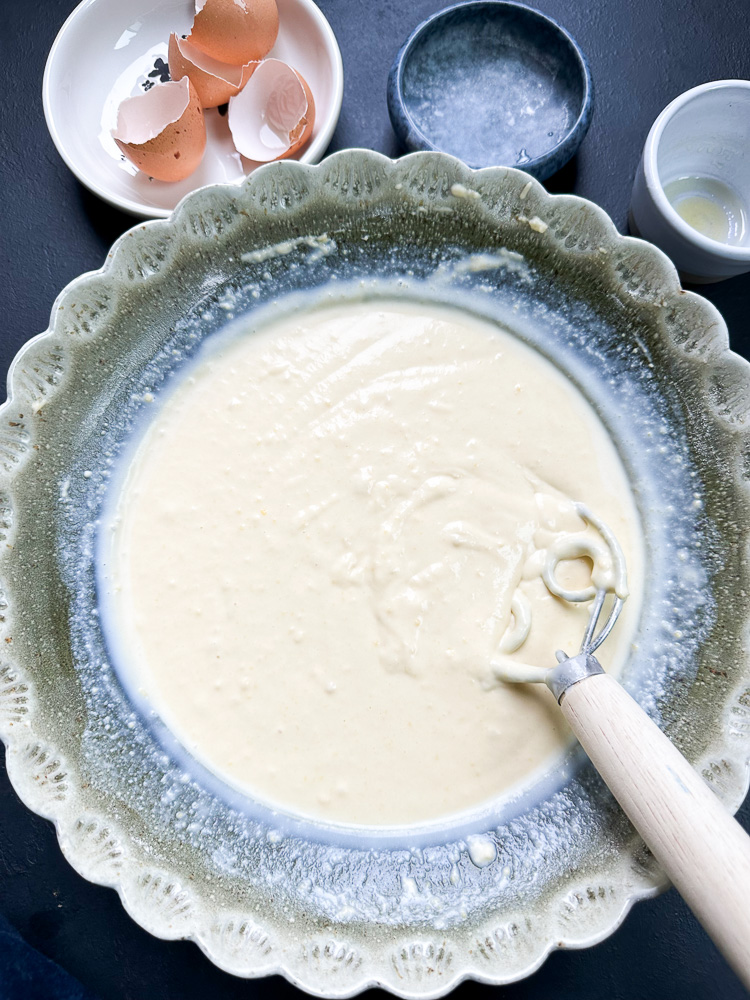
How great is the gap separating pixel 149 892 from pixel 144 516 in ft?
1.51

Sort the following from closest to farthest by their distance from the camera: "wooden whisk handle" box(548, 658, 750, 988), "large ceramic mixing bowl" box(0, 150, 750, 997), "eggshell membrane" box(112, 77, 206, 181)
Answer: "wooden whisk handle" box(548, 658, 750, 988) → "large ceramic mixing bowl" box(0, 150, 750, 997) → "eggshell membrane" box(112, 77, 206, 181)

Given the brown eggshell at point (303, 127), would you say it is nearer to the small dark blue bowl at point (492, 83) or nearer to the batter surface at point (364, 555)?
the small dark blue bowl at point (492, 83)

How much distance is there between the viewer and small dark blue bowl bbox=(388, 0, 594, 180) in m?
1.05

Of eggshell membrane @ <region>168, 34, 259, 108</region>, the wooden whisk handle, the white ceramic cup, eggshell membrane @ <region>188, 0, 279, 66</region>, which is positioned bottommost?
the wooden whisk handle

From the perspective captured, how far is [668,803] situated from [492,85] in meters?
0.99

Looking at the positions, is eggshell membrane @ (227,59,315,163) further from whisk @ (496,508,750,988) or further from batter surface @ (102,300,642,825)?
whisk @ (496,508,750,988)

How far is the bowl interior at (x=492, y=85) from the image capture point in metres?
1.06

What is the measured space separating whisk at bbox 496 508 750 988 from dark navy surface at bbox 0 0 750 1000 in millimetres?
331

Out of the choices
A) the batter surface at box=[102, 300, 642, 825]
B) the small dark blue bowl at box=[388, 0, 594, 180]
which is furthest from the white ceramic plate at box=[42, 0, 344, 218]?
the batter surface at box=[102, 300, 642, 825]

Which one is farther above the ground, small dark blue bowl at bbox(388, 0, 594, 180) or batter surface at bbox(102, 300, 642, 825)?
small dark blue bowl at bbox(388, 0, 594, 180)

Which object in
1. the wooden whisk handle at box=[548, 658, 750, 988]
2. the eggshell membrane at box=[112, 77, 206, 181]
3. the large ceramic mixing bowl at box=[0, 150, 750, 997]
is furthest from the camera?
the eggshell membrane at box=[112, 77, 206, 181]

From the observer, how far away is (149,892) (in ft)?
2.89

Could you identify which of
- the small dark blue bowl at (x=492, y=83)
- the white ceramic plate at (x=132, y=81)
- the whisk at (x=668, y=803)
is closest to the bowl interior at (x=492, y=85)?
the small dark blue bowl at (x=492, y=83)

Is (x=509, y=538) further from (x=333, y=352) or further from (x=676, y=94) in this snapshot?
(x=676, y=94)
